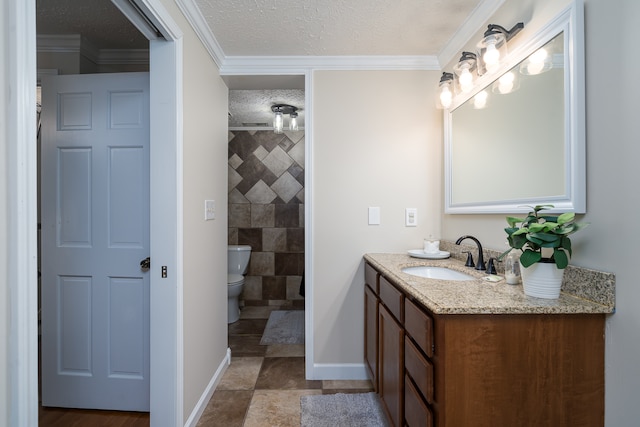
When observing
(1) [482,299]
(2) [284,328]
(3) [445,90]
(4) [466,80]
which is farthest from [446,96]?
(2) [284,328]

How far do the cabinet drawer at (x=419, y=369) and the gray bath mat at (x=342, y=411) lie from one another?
70 cm

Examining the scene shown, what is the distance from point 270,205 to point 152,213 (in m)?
2.23

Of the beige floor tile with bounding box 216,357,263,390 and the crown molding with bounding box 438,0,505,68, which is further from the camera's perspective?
the beige floor tile with bounding box 216,357,263,390

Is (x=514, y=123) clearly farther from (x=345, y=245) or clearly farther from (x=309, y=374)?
(x=309, y=374)

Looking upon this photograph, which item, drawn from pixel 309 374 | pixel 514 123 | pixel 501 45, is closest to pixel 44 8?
pixel 501 45

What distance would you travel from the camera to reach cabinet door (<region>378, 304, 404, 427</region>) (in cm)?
122

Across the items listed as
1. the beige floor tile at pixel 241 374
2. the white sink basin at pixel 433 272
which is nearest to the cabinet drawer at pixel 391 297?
the white sink basin at pixel 433 272

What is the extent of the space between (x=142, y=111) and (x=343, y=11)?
1.26 metres

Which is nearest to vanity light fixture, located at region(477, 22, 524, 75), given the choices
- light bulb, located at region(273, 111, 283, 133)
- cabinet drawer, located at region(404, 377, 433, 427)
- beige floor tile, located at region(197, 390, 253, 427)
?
cabinet drawer, located at region(404, 377, 433, 427)

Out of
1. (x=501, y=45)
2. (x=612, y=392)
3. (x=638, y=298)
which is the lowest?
(x=612, y=392)

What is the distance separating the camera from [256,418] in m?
1.64

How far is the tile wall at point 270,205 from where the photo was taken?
3604mm

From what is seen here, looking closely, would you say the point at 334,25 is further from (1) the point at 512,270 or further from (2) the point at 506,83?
(1) the point at 512,270

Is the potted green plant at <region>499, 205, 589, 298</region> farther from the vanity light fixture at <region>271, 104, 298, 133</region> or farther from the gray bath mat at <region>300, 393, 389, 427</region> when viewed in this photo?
the vanity light fixture at <region>271, 104, 298, 133</region>
